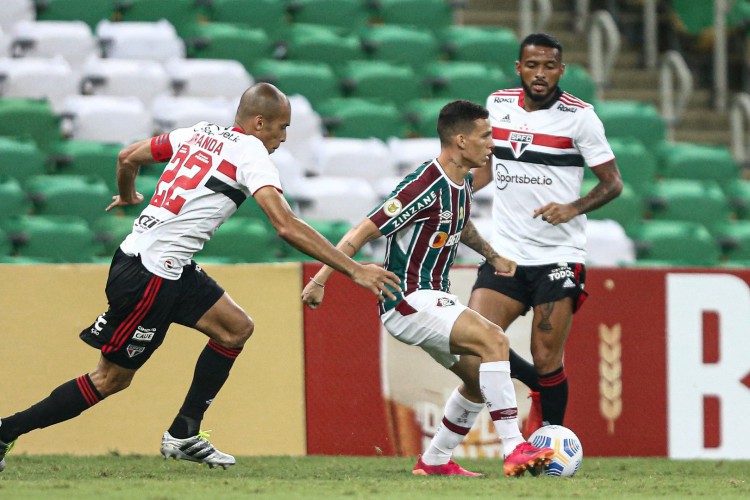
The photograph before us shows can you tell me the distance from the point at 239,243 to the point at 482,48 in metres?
4.06

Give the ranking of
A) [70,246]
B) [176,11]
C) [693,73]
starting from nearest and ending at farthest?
[70,246]
[176,11]
[693,73]

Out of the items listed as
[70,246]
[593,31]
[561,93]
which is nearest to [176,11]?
[70,246]

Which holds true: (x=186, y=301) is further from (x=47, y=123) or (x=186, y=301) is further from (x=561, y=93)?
(x=47, y=123)

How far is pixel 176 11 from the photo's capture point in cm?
1079

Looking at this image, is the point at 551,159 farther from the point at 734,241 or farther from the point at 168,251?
the point at 734,241

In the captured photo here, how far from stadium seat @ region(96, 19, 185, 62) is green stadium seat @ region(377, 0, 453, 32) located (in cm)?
232

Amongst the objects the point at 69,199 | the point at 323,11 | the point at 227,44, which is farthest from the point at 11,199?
the point at 323,11

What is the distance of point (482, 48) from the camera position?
1170 centimetres

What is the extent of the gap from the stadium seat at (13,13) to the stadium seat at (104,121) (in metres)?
1.31

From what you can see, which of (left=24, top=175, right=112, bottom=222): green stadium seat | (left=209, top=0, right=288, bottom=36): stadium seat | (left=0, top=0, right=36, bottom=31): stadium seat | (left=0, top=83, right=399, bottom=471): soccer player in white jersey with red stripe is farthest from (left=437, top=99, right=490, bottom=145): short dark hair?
(left=0, top=0, right=36, bottom=31): stadium seat

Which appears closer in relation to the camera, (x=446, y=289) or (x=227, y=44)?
(x=446, y=289)

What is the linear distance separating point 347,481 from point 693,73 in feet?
29.9

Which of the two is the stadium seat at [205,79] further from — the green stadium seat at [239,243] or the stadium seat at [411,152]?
the green stadium seat at [239,243]

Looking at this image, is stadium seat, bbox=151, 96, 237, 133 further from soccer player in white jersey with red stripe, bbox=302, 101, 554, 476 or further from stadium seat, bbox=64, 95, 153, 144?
soccer player in white jersey with red stripe, bbox=302, 101, 554, 476
